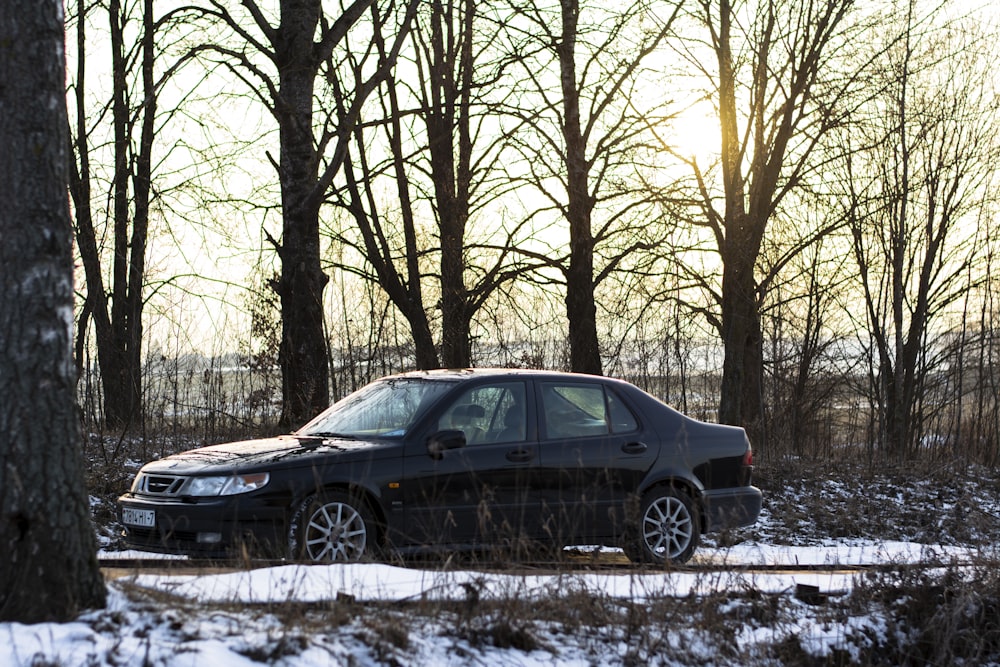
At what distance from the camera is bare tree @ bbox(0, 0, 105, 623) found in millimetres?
5293

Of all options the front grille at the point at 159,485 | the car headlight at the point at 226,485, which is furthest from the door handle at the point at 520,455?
the front grille at the point at 159,485

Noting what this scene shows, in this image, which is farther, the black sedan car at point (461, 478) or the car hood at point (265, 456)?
the car hood at point (265, 456)

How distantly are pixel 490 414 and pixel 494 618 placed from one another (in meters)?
3.12

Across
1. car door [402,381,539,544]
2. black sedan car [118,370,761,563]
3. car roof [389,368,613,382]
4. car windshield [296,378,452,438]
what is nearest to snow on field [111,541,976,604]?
black sedan car [118,370,761,563]

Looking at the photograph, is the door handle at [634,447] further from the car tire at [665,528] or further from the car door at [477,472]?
the car door at [477,472]

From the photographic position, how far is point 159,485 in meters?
8.34

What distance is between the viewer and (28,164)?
17.9 ft

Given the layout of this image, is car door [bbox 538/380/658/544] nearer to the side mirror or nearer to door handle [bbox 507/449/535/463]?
door handle [bbox 507/449/535/463]

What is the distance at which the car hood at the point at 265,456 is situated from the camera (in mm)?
8188

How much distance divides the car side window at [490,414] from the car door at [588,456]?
203 millimetres

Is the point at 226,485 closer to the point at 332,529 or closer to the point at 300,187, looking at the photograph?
the point at 332,529

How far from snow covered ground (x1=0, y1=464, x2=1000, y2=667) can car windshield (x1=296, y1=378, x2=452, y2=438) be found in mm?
1696

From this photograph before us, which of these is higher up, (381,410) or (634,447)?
(381,410)

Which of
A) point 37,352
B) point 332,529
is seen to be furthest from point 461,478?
point 37,352
